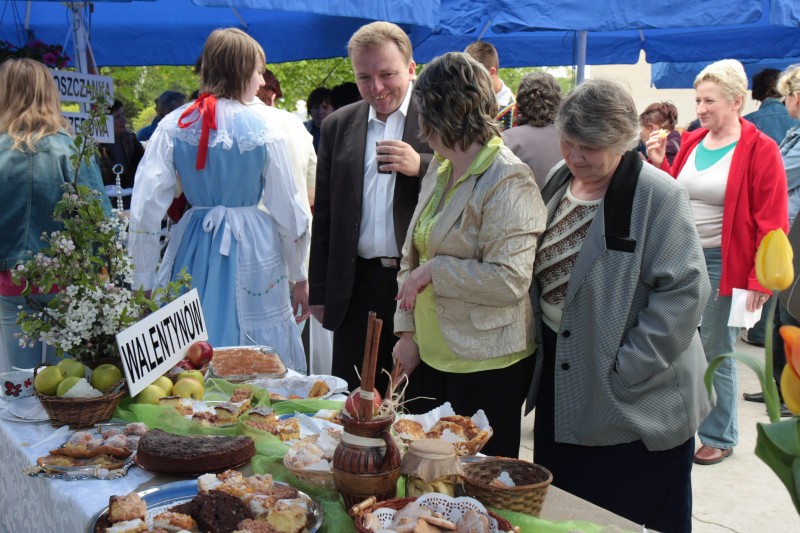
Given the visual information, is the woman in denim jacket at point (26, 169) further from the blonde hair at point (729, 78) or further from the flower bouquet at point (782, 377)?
the flower bouquet at point (782, 377)

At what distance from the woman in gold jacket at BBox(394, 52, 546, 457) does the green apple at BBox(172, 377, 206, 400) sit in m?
0.66

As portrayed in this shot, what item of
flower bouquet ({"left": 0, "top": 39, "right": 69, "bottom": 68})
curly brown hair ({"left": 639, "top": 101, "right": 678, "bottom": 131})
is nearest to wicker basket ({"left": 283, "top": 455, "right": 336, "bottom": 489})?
flower bouquet ({"left": 0, "top": 39, "right": 69, "bottom": 68})

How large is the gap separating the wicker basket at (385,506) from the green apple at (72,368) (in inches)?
41.3

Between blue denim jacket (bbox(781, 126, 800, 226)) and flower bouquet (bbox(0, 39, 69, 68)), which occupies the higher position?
flower bouquet (bbox(0, 39, 69, 68))

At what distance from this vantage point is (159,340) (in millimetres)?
2338

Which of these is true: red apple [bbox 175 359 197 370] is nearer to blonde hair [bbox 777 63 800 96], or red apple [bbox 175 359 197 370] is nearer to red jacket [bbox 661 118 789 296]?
red jacket [bbox 661 118 789 296]

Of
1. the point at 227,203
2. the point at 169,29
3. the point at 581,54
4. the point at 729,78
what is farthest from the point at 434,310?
the point at 169,29

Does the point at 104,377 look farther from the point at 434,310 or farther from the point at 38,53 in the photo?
the point at 38,53

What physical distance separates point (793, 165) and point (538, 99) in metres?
2.03

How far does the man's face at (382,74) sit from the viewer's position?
2.97 metres

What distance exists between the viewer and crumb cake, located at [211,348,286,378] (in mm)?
2630

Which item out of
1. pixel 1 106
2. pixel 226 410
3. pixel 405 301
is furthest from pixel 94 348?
pixel 1 106

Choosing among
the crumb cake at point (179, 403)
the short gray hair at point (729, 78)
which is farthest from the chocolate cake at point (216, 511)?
the short gray hair at point (729, 78)

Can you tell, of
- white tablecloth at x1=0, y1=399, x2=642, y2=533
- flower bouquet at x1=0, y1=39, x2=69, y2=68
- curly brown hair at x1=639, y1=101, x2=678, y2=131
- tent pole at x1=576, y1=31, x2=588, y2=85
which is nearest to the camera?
white tablecloth at x1=0, y1=399, x2=642, y2=533
